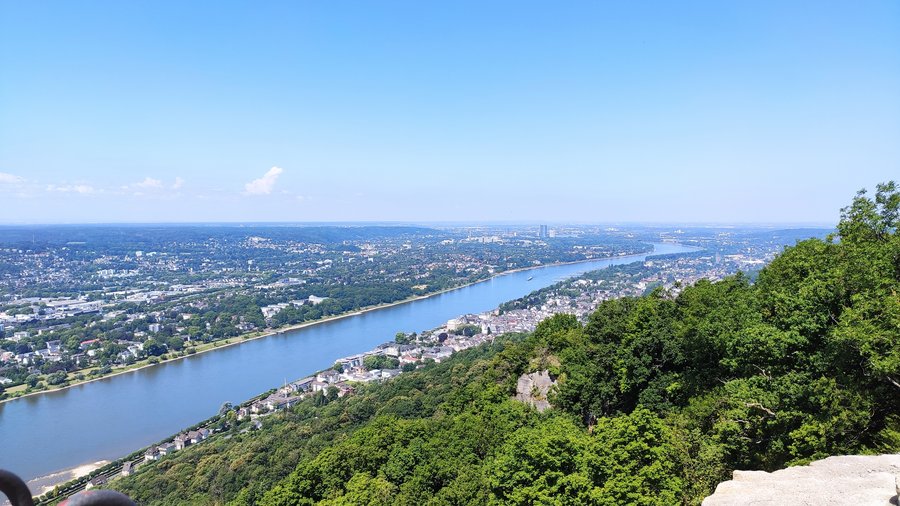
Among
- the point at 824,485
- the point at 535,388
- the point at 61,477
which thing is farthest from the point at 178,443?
the point at 824,485

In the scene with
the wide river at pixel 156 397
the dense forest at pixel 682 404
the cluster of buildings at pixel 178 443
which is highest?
the dense forest at pixel 682 404

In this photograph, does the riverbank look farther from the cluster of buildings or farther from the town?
the town

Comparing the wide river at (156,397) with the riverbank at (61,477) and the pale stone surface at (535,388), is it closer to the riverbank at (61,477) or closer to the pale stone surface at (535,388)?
the riverbank at (61,477)

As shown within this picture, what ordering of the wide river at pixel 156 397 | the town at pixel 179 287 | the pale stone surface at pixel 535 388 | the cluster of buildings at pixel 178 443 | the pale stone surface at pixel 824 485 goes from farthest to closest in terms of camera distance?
the town at pixel 179 287
the wide river at pixel 156 397
the cluster of buildings at pixel 178 443
the pale stone surface at pixel 535 388
the pale stone surface at pixel 824 485

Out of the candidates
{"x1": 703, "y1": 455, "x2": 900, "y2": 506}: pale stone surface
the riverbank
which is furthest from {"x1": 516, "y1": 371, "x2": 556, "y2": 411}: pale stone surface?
the riverbank

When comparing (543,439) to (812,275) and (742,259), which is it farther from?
(742,259)

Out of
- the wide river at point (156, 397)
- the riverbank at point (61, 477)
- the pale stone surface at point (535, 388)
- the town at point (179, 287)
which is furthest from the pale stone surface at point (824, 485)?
the town at point (179, 287)

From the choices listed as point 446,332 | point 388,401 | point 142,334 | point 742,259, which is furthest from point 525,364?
point 742,259

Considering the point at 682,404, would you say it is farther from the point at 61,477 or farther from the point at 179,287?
the point at 179,287
